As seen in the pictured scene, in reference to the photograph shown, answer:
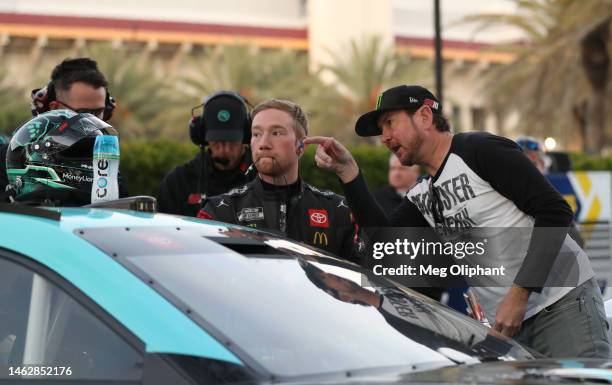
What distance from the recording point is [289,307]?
328cm

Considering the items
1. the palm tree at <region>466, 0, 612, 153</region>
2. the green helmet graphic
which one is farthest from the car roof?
the palm tree at <region>466, 0, 612, 153</region>

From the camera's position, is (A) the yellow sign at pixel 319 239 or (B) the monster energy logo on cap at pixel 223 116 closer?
(A) the yellow sign at pixel 319 239

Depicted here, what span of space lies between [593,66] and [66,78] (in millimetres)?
25430

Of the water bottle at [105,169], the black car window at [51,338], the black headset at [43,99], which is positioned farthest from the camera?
the black headset at [43,99]

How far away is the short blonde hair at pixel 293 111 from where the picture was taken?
558 cm

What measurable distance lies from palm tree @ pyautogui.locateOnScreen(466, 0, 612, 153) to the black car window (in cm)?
2628

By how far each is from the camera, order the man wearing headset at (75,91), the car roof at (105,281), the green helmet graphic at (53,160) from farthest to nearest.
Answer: the man wearing headset at (75,91) → the green helmet graphic at (53,160) → the car roof at (105,281)

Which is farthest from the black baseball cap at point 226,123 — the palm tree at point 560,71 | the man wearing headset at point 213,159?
the palm tree at point 560,71

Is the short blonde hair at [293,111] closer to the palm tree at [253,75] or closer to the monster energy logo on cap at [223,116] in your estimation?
the monster energy logo on cap at [223,116]

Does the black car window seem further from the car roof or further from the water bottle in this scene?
the water bottle

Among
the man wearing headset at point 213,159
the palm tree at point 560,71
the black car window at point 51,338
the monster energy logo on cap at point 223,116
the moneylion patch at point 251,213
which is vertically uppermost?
the palm tree at point 560,71

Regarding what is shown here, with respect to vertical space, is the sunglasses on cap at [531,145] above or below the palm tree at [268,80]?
below

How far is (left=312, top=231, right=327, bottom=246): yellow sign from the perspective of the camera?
539 cm

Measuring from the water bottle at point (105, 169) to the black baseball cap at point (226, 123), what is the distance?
2782 mm
